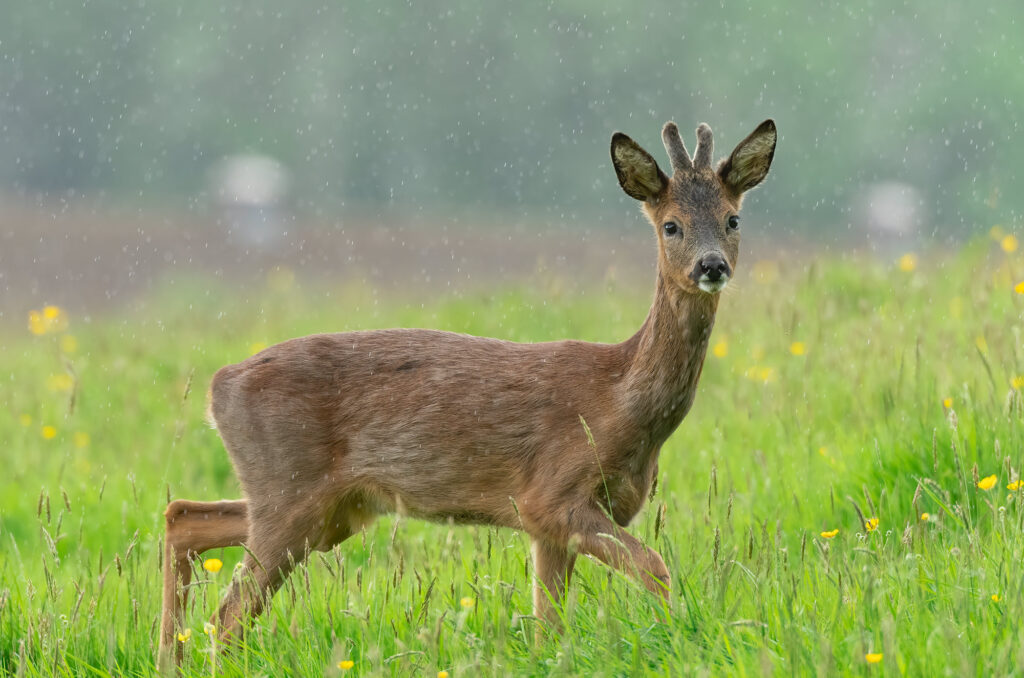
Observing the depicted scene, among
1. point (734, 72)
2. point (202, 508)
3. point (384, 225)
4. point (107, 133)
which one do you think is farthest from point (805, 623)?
point (107, 133)

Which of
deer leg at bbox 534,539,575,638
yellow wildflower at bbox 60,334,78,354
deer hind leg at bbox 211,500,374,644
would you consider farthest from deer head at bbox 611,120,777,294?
yellow wildflower at bbox 60,334,78,354

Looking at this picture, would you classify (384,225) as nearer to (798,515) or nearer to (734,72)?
(734,72)

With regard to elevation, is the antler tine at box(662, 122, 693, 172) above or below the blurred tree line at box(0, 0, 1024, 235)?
below

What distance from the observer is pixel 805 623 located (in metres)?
3.66

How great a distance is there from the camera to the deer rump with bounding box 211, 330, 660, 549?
4.74m

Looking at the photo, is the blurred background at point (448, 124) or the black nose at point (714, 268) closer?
the black nose at point (714, 268)

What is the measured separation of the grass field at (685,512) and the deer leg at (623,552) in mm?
62

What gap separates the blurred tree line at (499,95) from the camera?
2588 centimetres

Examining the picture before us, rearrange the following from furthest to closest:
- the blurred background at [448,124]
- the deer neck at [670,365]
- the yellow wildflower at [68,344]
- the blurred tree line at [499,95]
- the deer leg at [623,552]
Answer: the blurred tree line at [499,95]
the blurred background at [448,124]
the yellow wildflower at [68,344]
the deer neck at [670,365]
the deer leg at [623,552]

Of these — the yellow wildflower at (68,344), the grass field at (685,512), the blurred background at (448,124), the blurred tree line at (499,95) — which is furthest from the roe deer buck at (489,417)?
the blurred tree line at (499,95)

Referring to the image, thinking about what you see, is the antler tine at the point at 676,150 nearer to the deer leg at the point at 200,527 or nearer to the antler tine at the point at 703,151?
the antler tine at the point at 703,151

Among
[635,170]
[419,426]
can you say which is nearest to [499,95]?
[635,170]

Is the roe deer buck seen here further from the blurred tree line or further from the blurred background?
the blurred tree line

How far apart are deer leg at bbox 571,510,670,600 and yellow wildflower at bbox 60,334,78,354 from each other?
237 inches
